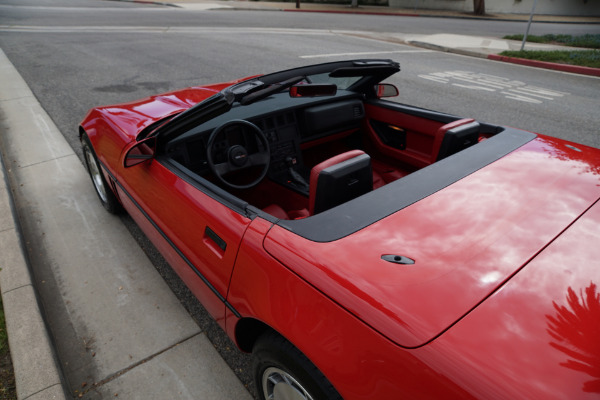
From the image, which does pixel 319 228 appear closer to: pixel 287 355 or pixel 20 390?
pixel 287 355

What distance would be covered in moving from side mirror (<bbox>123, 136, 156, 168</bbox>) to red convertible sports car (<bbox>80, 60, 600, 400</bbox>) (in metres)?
0.01

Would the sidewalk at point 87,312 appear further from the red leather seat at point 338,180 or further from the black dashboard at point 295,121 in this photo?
the black dashboard at point 295,121

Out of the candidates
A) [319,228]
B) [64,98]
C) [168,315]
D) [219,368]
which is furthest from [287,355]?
[64,98]

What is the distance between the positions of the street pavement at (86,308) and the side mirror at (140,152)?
1020mm

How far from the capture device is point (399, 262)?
1.31 metres

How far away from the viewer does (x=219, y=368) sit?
88.6 inches

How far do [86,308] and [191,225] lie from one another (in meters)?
1.30

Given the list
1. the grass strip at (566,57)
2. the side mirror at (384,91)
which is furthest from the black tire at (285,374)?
the grass strip at (566,57)

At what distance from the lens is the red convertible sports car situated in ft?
3.42

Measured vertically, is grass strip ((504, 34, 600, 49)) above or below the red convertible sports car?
above

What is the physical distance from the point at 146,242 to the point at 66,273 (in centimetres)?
65

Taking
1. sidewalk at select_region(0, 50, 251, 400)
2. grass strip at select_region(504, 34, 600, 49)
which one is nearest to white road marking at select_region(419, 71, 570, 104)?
sidewalk at select_region(0, 50, 251, 400)

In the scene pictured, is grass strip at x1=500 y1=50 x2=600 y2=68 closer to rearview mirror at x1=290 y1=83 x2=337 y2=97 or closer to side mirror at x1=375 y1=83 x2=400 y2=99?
side mirror at x1=375 y1=83 x2=400 y2=99

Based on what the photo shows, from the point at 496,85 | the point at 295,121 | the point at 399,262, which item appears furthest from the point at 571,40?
the point at 399,262
